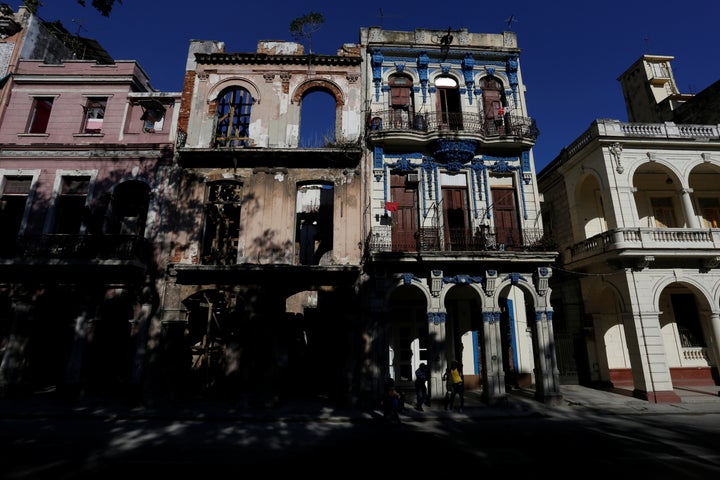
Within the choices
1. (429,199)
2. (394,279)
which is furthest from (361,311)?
(429,199)

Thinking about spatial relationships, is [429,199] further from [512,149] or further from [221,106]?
[221,106]

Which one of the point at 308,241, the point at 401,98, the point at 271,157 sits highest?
the point at 401,98

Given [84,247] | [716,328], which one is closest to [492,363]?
[716,328]

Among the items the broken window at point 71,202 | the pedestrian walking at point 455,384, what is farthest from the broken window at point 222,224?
the pedestrian walking at point 455,384

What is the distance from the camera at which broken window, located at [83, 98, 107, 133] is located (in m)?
15.4

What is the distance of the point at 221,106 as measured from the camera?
625 inches

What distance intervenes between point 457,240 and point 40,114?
18.9 meters

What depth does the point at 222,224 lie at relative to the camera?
15.0m

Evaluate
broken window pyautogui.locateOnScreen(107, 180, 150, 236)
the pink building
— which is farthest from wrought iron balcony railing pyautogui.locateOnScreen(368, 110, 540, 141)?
broken window pyautogui.locateOnScreen(107, 180, 150, 236)

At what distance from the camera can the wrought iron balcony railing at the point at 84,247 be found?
522 inches

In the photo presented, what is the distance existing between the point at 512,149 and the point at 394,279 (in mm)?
7616

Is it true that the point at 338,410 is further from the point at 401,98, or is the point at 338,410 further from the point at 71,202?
the point at 71,202

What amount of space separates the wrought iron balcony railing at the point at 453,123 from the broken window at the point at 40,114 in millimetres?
14426

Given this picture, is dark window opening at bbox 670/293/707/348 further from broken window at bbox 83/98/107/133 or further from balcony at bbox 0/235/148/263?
broken window at bbox 83/98/107/133
